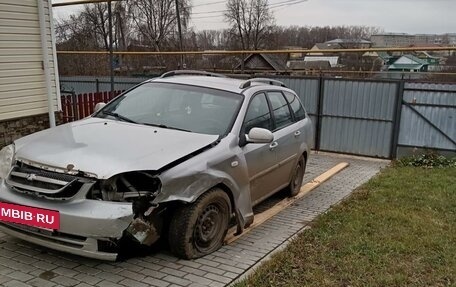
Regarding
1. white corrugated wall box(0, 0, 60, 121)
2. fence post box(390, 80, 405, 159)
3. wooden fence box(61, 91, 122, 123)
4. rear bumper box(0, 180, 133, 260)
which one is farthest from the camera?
wooden fence box(61, 91, 122, 123)

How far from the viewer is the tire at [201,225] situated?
3.79m

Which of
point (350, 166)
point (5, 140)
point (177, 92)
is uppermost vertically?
point (177, 92)

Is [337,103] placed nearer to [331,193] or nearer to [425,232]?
[331,193]

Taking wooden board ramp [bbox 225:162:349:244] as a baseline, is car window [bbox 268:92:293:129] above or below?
above

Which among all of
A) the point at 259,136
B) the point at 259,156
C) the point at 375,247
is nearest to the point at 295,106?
the point at 259,156

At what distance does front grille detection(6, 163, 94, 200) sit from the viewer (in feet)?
11.1

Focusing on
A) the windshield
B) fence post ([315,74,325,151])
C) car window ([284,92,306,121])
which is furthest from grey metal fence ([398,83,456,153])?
the windshield

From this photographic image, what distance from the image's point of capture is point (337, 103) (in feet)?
34.2

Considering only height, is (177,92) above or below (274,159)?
above

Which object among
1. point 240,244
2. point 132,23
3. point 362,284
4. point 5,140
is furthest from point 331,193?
point 132,23

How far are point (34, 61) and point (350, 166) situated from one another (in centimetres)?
654

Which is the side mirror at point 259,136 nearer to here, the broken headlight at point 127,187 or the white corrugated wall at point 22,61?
the broken headlight at point 127,187

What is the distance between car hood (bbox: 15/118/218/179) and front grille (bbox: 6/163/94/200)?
81 millimetres

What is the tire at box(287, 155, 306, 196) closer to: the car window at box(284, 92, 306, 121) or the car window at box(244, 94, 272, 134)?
the car window at box(284, 92, 306, 121)
